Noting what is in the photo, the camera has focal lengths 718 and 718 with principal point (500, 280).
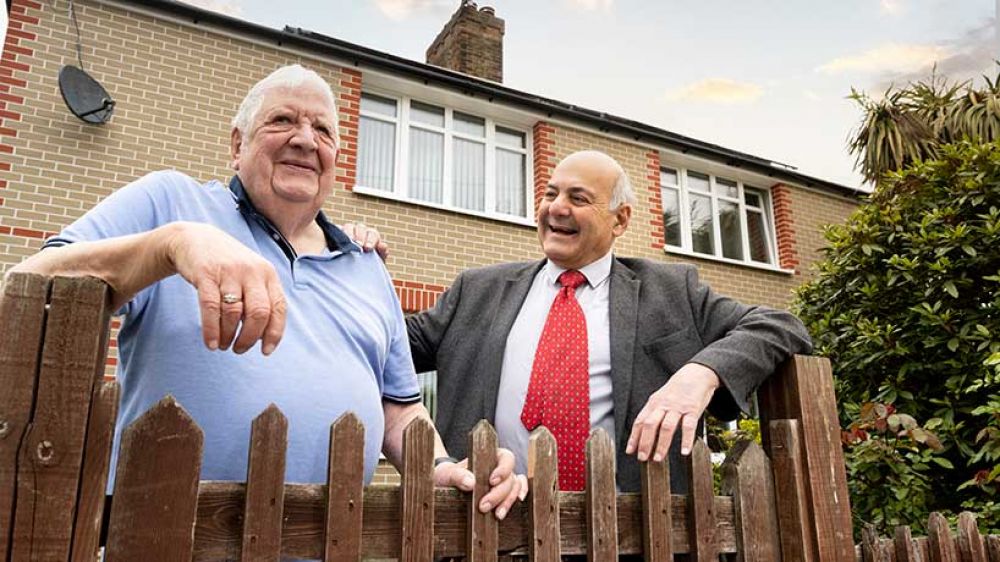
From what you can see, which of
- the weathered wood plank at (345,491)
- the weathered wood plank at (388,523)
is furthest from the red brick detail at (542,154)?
the weathered wood plank at (345,491)

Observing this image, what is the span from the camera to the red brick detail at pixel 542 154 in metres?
9.19

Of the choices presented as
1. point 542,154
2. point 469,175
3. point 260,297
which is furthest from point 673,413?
point 542,154

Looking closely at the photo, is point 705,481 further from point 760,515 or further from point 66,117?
point 66,117

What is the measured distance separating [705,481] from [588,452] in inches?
13.1

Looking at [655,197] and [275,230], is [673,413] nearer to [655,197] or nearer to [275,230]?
[275,230]

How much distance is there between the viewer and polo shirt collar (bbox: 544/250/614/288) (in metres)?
2.41

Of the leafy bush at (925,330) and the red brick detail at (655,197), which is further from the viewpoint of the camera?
the red brick detail at (655,197)

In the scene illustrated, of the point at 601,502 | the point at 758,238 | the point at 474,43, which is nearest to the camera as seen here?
the point at 601,502

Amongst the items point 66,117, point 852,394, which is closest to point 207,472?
point 852,394

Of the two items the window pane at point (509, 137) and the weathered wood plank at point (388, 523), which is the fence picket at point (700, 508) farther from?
the window pane at point (509, 137)

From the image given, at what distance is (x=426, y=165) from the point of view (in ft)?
29.0

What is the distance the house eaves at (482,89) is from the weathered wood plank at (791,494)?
7370mm

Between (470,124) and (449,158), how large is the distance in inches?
29.5

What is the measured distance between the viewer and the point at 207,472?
141 cm
